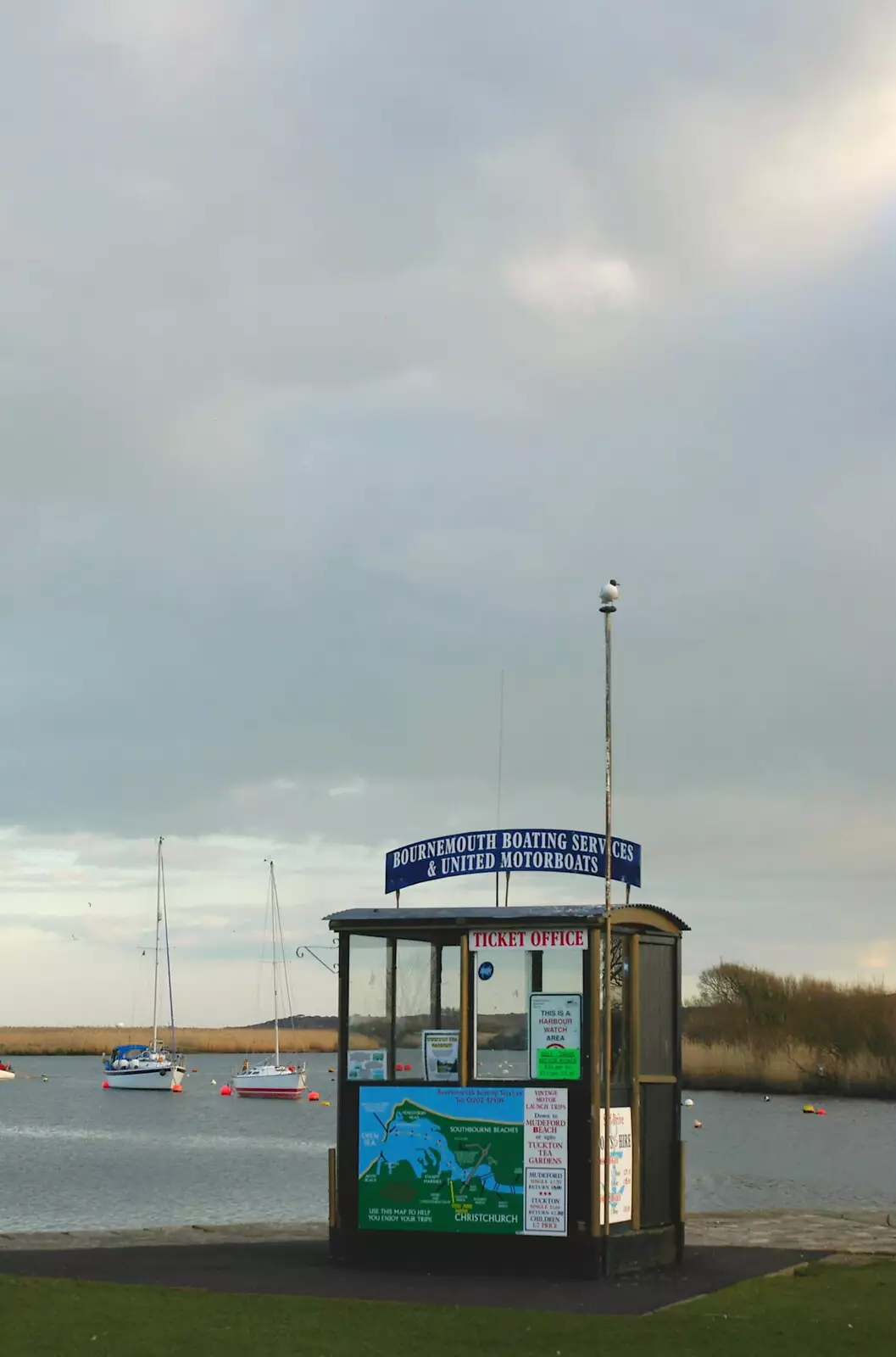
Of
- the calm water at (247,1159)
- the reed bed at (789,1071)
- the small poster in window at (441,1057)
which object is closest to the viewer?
the small poster in window at (441,1057)

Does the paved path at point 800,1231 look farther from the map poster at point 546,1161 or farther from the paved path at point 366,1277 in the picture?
the map poster at point 546,1161

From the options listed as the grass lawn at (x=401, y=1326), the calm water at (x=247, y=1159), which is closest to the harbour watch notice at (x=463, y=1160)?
the grass lawn at (x=401, y=1326)

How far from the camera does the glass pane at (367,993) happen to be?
17.5 meters

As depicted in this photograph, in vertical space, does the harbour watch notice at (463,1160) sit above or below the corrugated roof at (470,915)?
below

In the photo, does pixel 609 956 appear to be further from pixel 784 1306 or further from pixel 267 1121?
pixel 267 1121

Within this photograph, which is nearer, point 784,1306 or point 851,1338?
point 851,1338

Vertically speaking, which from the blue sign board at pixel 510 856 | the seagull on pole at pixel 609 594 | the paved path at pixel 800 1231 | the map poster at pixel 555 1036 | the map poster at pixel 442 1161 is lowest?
the paved path at pixel 800 1231

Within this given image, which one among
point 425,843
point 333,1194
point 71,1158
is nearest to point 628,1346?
point 333,1194

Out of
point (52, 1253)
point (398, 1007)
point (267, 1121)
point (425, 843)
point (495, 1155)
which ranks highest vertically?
point (425, 843)

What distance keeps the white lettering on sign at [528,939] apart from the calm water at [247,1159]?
1668 centimetres

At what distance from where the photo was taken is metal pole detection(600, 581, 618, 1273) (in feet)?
52.5

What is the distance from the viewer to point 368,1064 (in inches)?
686

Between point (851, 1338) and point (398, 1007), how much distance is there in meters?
6.45

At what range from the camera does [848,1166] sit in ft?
205
